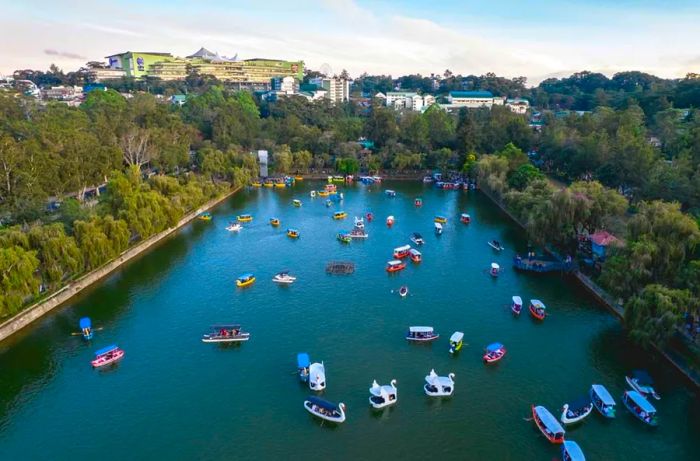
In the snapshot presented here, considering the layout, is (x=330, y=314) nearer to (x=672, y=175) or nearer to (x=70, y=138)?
(x=672, y=175)

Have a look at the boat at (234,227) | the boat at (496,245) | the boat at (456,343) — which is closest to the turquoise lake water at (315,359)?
the boat at (456,343)

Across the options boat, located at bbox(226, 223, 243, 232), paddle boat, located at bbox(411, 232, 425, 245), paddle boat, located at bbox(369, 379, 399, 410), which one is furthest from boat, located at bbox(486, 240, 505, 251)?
boat, located at bbox(226, 223, 243, 232)

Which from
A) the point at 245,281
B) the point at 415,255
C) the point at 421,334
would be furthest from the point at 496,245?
the point at 245,281

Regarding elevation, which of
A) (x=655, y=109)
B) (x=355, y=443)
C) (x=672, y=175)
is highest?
(x=655, y=109)

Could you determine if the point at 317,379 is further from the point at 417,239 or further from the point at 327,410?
the point at 417,239

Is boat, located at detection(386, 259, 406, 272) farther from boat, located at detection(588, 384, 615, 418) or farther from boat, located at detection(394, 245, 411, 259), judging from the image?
boat, located at detection(588, 384, 615, 418)

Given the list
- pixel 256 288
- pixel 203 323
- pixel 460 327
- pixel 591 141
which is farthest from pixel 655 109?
pixel 203 323

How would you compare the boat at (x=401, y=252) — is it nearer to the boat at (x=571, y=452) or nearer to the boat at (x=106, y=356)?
the boat at (x=571, y=452)
